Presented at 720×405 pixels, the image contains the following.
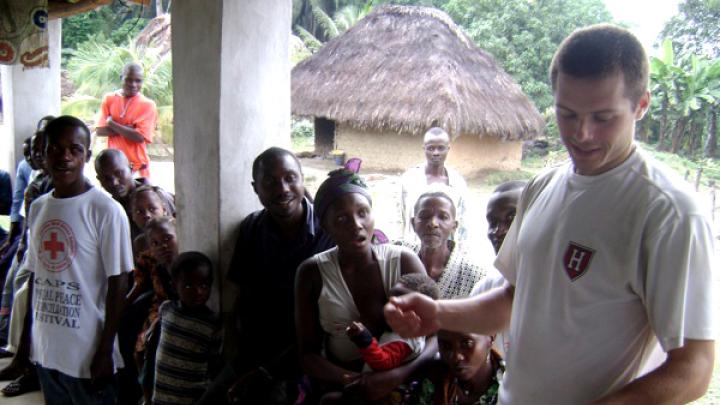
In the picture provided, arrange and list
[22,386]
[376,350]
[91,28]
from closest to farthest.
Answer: [376,350]
[22,386]
[91,28]

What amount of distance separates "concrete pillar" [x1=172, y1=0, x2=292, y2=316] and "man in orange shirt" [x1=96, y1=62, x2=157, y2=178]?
259 centimetres

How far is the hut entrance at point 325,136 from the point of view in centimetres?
1700

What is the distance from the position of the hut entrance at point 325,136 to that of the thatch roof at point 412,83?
6.82 feet

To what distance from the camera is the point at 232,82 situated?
2.81 m

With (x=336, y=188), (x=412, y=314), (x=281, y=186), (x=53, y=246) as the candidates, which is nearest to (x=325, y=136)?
(x=53, y=246)

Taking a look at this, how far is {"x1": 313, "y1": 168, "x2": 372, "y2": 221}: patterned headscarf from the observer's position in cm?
234

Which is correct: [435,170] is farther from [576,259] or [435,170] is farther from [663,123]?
[663,123]

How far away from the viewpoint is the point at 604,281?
51.5 inches

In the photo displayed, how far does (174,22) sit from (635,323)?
257 cm

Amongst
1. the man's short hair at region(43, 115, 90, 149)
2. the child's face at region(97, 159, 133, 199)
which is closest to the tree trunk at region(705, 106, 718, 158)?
the child's face at region(97, 159, 133, 199)

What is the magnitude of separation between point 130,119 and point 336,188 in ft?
12.3

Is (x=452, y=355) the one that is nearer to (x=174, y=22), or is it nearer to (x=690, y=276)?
(x=690, y=276)

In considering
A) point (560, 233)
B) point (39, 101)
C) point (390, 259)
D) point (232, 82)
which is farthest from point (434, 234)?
point (39, 101)

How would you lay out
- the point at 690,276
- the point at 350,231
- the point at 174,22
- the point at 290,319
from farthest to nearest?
the point at 174,22 → the point at 290,319 → the point at 350,231 → the point at 690,276
